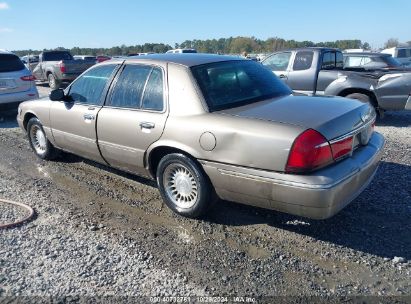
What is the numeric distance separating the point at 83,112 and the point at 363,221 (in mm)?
3433

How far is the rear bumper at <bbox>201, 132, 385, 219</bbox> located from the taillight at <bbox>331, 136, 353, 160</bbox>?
7cm

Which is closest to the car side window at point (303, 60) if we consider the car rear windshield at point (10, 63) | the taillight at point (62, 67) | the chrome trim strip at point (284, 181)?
the chrome trim strip at point (284, 181)

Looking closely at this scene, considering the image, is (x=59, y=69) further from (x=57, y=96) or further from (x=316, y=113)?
(x=316, y=113)

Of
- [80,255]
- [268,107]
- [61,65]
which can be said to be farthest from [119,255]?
[61,65]

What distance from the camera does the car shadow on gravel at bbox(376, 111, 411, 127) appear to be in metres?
8.30

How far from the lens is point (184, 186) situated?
3.92 m

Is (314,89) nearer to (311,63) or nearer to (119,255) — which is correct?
(311,63)

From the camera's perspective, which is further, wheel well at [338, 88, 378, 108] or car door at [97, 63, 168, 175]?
wheel well at [338, 88, 378, 108]

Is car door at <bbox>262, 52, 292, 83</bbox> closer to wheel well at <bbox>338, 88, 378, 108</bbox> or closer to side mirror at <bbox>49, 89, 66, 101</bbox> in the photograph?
wheel well at <bbox>338, 88, 378, 108</bbox>

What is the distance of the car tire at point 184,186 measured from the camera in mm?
3672

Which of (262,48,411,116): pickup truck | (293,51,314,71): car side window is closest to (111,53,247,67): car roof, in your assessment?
(262,48,411,116): pickup truck

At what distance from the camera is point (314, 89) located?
9.03 metres

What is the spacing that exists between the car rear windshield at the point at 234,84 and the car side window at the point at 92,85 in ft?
4.37

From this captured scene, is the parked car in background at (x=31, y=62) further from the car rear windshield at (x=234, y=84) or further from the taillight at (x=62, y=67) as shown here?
the car rear windshield at (x=234, y=84)
